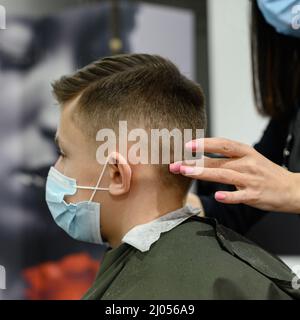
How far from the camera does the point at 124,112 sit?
3.61ft

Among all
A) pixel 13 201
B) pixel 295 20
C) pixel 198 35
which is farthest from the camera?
pixel 13 201

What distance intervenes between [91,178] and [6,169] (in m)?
1.00

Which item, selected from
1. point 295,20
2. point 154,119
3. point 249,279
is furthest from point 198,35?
point 249,279

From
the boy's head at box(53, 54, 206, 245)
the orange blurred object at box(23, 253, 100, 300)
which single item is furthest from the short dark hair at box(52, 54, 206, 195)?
the orange blurred object at box(23, 253, 100, 300)

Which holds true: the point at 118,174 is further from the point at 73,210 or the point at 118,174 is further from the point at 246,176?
the point at 246,176

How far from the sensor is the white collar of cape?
1.07 meters

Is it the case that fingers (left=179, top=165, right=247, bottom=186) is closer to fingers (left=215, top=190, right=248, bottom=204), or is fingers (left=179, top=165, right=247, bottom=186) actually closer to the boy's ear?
fingers (left=215, top=190, right=248, bottom=204)

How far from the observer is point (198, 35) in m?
1.91

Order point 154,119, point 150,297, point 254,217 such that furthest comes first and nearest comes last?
point 254,217
point 154,119
point 150,297

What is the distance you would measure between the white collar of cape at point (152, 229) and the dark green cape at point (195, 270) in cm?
1

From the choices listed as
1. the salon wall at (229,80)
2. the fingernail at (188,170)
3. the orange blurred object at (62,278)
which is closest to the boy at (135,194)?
the fingernail at (188,170)

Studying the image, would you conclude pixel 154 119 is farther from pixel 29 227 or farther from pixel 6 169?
pixel 29 227

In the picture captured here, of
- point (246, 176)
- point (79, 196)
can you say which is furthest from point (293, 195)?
point (79, 196)

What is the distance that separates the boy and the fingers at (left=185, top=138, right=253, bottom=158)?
6.3 inches
